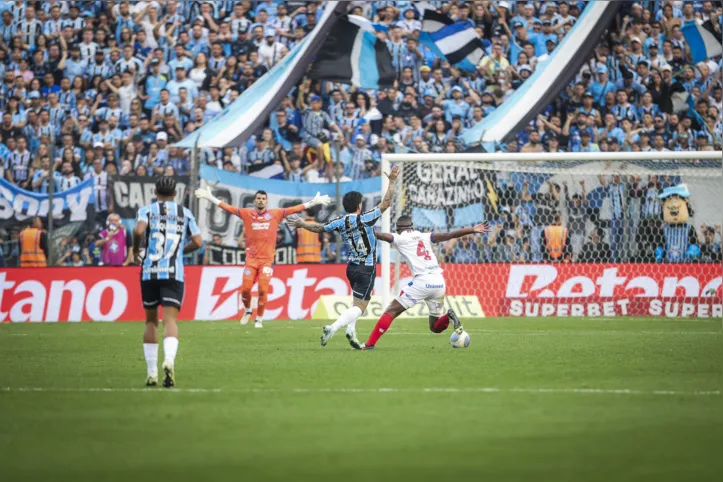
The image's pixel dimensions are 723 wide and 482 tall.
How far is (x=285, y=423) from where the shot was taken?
8.10 metres

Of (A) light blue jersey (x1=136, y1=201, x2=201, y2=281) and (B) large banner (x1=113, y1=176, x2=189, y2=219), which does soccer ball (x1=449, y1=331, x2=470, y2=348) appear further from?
(B) large banner (x1=113, y1=176, x2=189, y2=219)

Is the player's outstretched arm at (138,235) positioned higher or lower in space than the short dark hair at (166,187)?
lower

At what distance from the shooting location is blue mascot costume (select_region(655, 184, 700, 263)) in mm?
22594

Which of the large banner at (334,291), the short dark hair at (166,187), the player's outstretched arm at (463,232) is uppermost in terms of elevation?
the short dark hair at (166,187)

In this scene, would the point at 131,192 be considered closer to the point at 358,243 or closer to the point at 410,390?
the point at 358,243

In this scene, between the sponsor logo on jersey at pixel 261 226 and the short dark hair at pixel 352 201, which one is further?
the sponsor logo on jersey at pixel 261 226

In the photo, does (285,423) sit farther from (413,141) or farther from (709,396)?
(413,141)

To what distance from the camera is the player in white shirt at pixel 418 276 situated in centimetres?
1491

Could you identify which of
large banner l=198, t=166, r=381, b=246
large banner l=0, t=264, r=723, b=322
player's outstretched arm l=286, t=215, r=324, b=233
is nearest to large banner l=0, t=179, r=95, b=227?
large banner l=0, t=264, r=723, b=322

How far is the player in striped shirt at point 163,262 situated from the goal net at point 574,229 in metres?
12.1

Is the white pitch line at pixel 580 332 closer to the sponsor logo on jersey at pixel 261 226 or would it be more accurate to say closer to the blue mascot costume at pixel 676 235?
the sponsor logo on jersey at pixel 261 226

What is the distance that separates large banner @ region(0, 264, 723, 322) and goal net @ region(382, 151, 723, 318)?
1.2 inches

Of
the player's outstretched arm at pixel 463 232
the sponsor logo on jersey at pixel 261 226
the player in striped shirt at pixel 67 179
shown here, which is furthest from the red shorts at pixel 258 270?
the player's outstretched arm at pixel 463 232

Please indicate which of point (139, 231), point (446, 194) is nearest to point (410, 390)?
point (139, 231)
